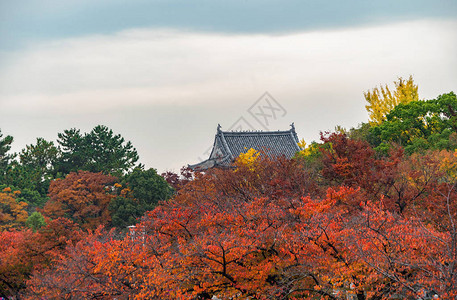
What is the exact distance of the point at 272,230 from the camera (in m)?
14.8

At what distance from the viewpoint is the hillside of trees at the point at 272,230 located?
509 inches

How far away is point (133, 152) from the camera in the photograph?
45750 millimetres

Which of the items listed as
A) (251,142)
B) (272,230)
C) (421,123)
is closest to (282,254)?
(272,230)

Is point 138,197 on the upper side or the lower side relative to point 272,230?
upper

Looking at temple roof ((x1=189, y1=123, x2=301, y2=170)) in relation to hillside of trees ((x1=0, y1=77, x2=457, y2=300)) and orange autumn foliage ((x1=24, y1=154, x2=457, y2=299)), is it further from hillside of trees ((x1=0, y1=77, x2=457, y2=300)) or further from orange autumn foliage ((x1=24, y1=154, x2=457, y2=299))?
orange autumn foliage ((x1=24, y1=154, x2=457, y2=299))

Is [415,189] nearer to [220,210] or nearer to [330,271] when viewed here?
[220,210]

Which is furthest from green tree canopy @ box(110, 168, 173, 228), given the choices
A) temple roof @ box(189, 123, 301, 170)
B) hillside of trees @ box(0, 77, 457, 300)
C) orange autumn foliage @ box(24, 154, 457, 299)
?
orange autumn foliage @ box(24, 154, 457, 299)

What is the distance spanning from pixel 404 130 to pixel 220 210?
16.7 metres

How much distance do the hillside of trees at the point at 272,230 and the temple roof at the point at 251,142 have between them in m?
10.6

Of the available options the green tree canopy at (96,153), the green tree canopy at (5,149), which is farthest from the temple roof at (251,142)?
the green tree canopy at (5,149)

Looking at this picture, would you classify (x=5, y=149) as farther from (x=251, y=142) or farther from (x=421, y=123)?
(x=421, y=123)

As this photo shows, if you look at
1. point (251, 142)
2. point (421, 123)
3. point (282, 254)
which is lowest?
point (282, 254)

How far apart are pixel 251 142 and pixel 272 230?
101 ft

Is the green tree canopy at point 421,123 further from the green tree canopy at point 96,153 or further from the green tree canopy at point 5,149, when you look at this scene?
the green tree canopy at point 5,149
